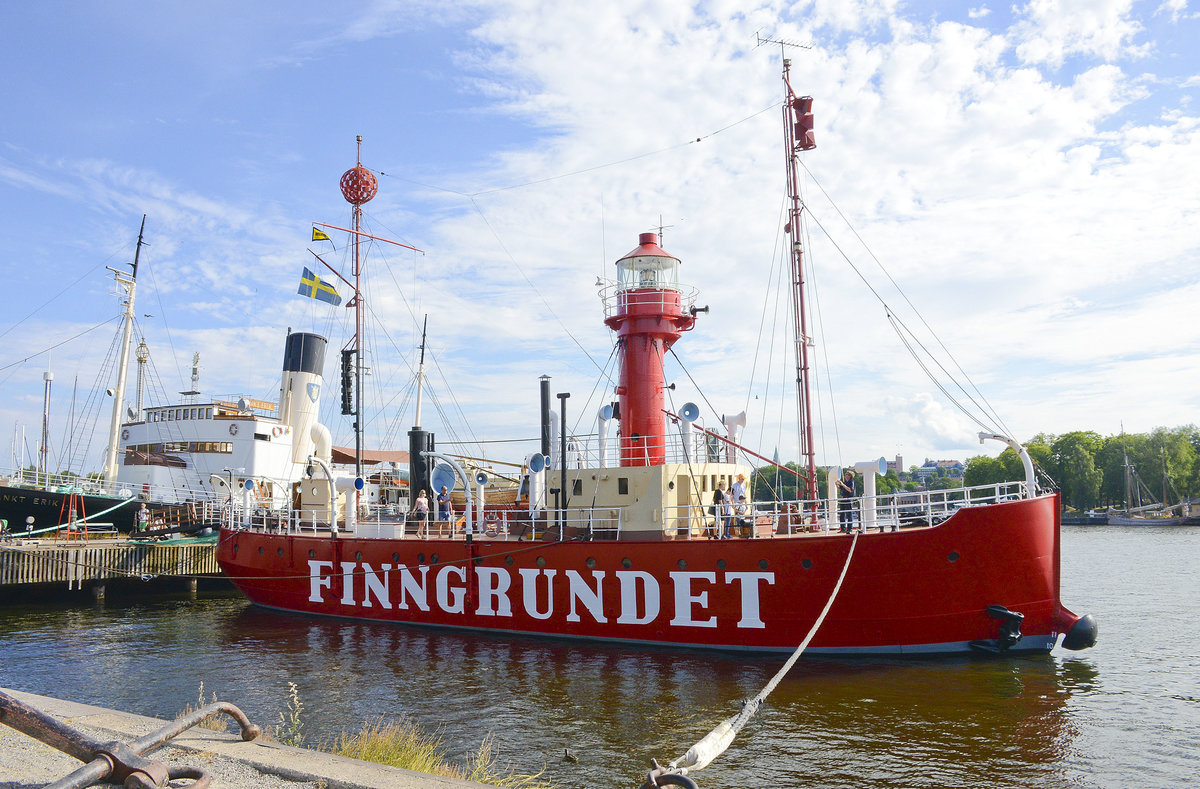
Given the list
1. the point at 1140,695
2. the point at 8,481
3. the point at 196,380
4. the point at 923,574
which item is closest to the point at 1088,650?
the point at 1140,695

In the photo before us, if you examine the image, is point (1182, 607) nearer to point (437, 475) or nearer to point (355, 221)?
point (437, 475)

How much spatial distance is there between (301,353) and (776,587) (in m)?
26.6

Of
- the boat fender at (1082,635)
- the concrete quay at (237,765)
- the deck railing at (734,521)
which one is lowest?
the boat fender at (1082,635)

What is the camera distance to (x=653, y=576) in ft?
51.2

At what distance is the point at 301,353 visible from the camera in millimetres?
34469

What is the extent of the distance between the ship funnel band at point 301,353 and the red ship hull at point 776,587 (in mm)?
18867

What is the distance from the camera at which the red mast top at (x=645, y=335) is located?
1866cm

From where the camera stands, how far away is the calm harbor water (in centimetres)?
984

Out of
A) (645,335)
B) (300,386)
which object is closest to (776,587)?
(645,335)

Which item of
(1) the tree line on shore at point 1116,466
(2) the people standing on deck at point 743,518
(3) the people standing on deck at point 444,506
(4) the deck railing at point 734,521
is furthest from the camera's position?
(1) the tree line on shore at point 1116,466

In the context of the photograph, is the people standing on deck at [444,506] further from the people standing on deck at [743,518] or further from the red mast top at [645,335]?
the people standing on deck at [743,518]

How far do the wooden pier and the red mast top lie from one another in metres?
17.7

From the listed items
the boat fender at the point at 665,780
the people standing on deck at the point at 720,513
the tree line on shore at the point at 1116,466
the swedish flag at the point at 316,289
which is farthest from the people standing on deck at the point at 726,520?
the tree line on shore at the point at 1116,466

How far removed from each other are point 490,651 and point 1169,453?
90089 mm
